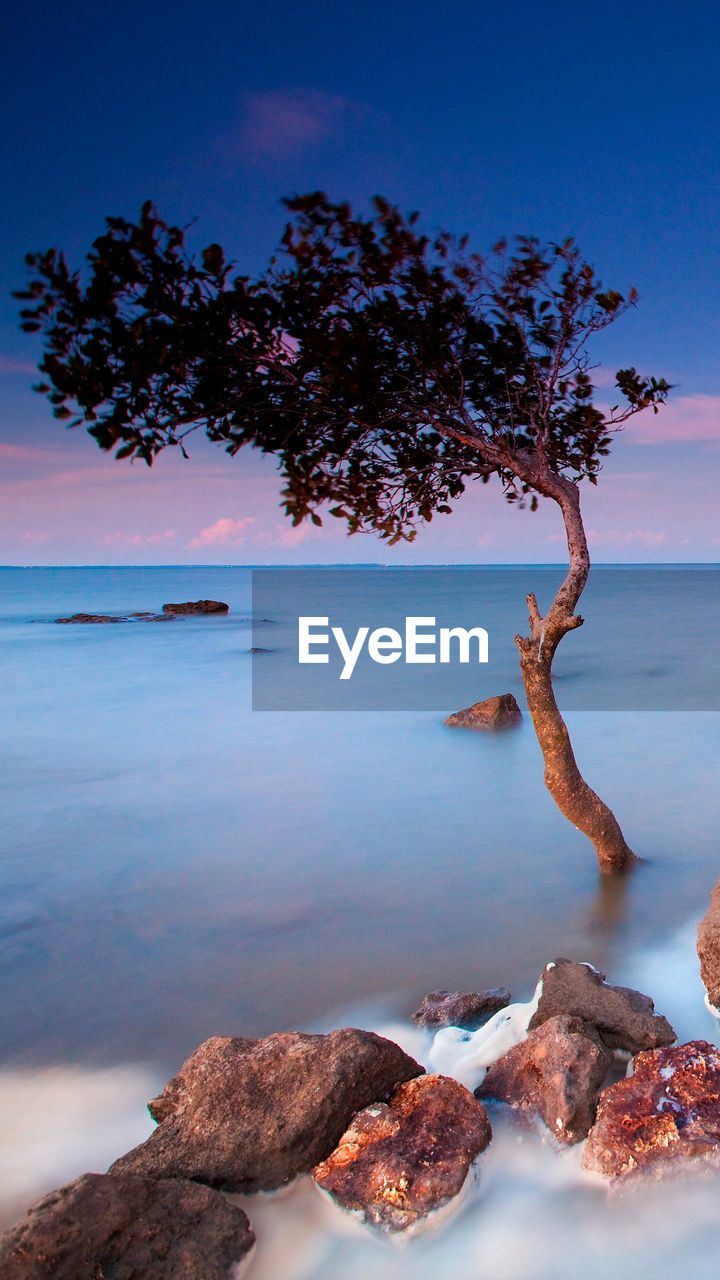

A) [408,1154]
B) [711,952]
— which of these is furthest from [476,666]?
[408,1154]

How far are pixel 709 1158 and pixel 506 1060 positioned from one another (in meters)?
1.01

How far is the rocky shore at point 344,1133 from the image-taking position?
2891 mm

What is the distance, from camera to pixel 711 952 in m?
4.79

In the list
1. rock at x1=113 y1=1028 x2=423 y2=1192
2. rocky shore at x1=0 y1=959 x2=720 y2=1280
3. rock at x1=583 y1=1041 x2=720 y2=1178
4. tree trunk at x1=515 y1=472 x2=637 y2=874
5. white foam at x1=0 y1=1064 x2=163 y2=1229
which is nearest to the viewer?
rocky shore at x1=0 y1=959 x2=720 y2=1280

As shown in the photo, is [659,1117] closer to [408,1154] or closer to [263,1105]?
[408,1154]

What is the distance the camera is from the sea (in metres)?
3.36

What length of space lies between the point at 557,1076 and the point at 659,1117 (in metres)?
0.46

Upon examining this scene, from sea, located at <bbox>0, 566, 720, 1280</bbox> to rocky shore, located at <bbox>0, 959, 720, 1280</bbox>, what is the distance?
0.42 ft

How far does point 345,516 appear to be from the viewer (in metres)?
6.09

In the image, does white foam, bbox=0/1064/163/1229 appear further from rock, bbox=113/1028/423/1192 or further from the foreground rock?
the foreground rock

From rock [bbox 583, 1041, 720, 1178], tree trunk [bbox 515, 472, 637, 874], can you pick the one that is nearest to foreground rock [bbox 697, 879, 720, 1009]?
rock [bbox 583, 1041, 720, 1178]

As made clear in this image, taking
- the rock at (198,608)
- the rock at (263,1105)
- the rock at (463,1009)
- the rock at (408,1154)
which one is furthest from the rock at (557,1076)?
the rock at (198,608)

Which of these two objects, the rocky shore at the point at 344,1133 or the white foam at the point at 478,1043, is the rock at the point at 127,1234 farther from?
the white foam at the point at 478,1043

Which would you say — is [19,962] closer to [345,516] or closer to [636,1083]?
[345,516]
